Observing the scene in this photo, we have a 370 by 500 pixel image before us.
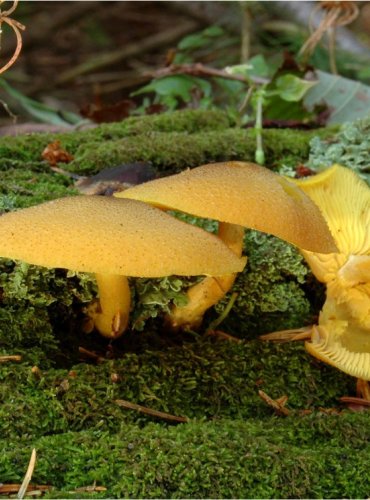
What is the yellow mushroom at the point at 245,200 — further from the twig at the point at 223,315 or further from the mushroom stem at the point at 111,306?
the twig at the point at 223,315

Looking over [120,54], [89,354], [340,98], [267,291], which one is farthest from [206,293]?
[120,54]

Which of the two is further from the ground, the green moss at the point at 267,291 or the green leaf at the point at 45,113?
the green moss at the point at 267,291

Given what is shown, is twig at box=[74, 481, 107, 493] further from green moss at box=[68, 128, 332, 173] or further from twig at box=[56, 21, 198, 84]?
twig at box=[56, 21, 198, 84]

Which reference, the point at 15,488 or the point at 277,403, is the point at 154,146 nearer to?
the point at 277,403

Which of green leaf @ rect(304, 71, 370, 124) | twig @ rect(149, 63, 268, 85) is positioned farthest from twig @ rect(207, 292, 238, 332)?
twig @ rect(149, 63, 268, 85)

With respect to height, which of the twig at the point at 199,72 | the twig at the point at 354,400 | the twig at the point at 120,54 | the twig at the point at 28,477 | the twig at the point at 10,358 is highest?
the twig at the point at 28,477

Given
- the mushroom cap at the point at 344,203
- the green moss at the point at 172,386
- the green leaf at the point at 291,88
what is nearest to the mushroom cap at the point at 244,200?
the mushroom cap at the point at 344,203
